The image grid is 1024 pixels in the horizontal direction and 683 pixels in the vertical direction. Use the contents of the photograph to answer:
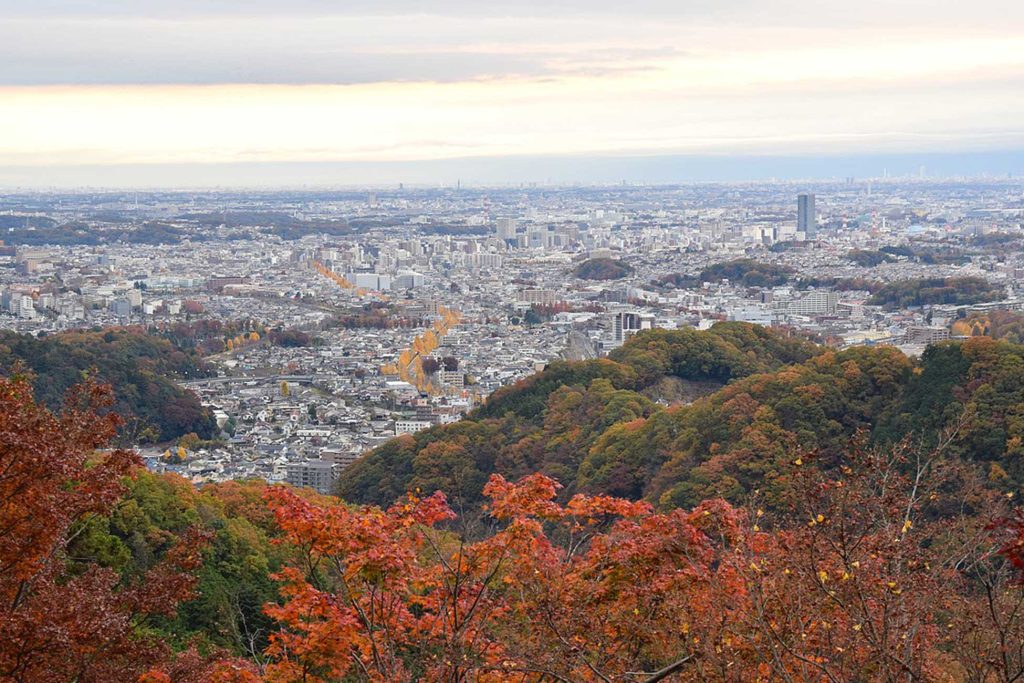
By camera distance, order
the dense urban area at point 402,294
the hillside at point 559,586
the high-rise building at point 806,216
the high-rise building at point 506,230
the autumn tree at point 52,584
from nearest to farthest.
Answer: the hillside at point 559,586, the autumn tree at point 52,584, the dense urban area at point 402,294, the high-rise building at point 806,216, the high-rise building at point 506,230

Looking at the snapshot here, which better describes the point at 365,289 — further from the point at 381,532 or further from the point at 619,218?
the point at 381,532

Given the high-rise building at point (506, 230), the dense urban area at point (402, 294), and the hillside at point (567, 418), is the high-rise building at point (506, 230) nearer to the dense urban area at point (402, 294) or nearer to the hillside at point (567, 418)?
the dense urban area at point (402, 294)

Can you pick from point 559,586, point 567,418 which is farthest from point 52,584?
point 567,418

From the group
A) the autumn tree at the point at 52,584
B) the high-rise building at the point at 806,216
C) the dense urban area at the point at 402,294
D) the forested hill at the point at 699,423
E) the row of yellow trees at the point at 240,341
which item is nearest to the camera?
the autumn tree at the point at 52,584

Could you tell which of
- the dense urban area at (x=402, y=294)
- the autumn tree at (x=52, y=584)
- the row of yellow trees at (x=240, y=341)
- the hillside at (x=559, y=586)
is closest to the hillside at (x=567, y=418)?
the dense urban area at (x=402, y=294)

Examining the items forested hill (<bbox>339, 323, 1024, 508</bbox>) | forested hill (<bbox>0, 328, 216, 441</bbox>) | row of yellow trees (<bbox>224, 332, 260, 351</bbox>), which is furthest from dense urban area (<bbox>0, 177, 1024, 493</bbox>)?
forested hill (<bbox>339, 323, 1024, 508</bbox>)

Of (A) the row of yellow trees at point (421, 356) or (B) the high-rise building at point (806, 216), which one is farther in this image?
(B) the high-rise building at point (806, 216)

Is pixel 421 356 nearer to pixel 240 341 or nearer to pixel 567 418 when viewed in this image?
pixel 240 341
